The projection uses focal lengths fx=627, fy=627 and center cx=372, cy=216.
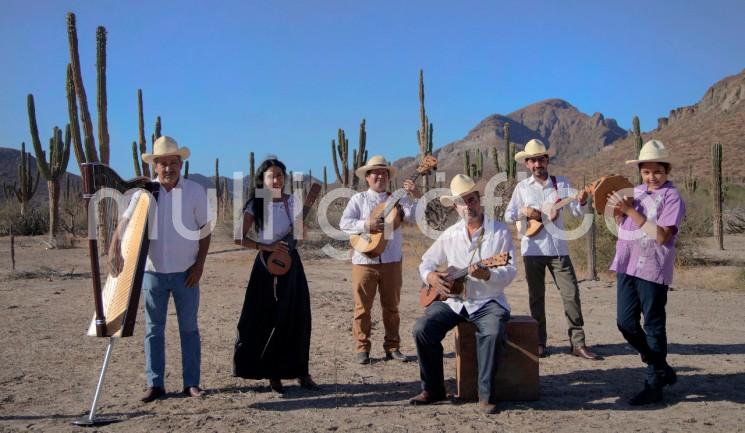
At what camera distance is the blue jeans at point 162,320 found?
489cm

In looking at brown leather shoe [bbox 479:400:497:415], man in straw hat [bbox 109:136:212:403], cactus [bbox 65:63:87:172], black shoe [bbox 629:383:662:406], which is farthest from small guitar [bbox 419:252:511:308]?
cactus [bbox 65:63:87:172]

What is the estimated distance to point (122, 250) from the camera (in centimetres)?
453

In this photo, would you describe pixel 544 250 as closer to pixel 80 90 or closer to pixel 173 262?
pixel 173 262

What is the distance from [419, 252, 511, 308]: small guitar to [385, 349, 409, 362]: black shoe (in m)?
1.32

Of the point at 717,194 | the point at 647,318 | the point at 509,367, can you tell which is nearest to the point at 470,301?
the point at 509,367

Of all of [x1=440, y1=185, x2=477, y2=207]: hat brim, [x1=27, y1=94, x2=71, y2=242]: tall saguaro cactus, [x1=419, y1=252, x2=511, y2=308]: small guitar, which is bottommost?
[x1=419, y1=252, x2=511, y2=308]: small guitar

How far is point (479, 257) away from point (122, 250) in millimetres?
2648

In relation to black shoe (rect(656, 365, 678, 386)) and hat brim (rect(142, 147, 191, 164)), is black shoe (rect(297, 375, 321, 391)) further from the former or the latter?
black shoe (rect(656, 365, 678, 386))

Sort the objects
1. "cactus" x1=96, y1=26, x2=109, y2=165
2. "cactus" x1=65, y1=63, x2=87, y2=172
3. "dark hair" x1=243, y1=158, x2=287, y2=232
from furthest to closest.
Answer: "cactus" x1=65, y1=63, x2=87, y2=172 < "cactus" x1=96, y1=26, x2=109, y2=165 < "dark hair" x1=243, y1=158, x2=287, y2=232

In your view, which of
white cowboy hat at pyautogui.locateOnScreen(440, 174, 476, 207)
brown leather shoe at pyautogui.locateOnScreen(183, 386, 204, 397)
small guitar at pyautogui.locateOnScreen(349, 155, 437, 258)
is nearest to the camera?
white cowboy hat at pyautogui.locateOnScreen(440, 174, 476, 207)

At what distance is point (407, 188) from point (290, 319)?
1743 millimetres

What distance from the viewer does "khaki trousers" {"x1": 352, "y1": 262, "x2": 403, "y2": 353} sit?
609 centimetres

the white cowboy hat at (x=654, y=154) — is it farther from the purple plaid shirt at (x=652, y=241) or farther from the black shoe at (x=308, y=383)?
the black shoe at (x=308, y=383)

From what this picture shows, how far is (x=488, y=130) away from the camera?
149 meters
